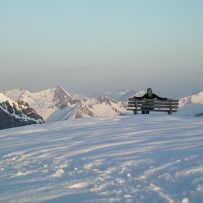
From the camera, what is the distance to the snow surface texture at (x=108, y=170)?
8.85 m

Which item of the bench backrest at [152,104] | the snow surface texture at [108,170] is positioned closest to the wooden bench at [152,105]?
the bench backrest at [152,104]

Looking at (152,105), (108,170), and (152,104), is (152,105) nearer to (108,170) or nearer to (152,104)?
(152,104)

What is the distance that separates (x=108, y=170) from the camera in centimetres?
1085

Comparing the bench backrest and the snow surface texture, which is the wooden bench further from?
the snow surface texture

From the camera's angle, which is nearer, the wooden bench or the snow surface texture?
the snow surface texture

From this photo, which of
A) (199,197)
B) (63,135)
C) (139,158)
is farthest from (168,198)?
(63,135)

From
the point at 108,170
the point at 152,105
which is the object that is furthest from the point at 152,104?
the point at 108,170

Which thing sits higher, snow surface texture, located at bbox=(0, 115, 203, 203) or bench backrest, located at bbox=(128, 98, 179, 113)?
bench backrest, located at bbox=(128, 98, 179, 113)

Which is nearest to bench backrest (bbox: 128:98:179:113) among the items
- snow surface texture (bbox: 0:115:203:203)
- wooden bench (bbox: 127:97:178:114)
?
wooden bench (bbox: 127:97:178:114)

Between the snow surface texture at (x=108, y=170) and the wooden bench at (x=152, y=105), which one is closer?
the snow surface texture at (x=108, y=170)

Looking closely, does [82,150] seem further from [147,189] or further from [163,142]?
[147,189]

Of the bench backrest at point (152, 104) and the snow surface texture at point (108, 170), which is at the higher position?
the bench backrest at point (152, 104)

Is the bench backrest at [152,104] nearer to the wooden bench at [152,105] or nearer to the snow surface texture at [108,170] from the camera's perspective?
the wooden bench at [152,105]

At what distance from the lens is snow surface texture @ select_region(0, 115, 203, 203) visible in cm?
→ 885
